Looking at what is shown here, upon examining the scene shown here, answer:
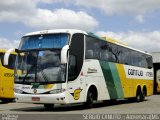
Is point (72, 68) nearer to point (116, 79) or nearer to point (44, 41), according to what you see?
point (44, 41)

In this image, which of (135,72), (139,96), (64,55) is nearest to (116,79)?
(135,72)

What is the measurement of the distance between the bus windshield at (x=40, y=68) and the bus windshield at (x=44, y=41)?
0.28 m

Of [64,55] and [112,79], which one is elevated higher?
[64,55]

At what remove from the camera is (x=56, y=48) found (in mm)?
17109

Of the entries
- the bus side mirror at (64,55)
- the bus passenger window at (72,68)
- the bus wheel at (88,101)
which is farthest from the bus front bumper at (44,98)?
the bus wheel at (88,101)

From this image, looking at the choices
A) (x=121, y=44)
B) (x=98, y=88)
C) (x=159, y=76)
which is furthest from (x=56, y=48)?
(x=159, y=76)

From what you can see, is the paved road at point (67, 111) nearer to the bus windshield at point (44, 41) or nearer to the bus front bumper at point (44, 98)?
the bus front bumper at point (44, 98)

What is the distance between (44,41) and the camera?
17672 mm

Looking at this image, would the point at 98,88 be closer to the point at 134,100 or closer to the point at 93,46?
the point at 93,46

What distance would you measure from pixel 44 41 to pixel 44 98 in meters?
2.45

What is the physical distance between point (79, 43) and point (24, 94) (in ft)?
10.4

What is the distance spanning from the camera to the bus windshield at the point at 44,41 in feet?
56.9

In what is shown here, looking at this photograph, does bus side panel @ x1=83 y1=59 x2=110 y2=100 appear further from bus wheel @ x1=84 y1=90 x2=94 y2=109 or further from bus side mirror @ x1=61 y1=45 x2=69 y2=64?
bus side mirror @ x1=61 y1=45 x2=69 y2=64

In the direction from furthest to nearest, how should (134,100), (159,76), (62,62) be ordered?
1. (159,76)
2. (134,100)
3. (62,62)
